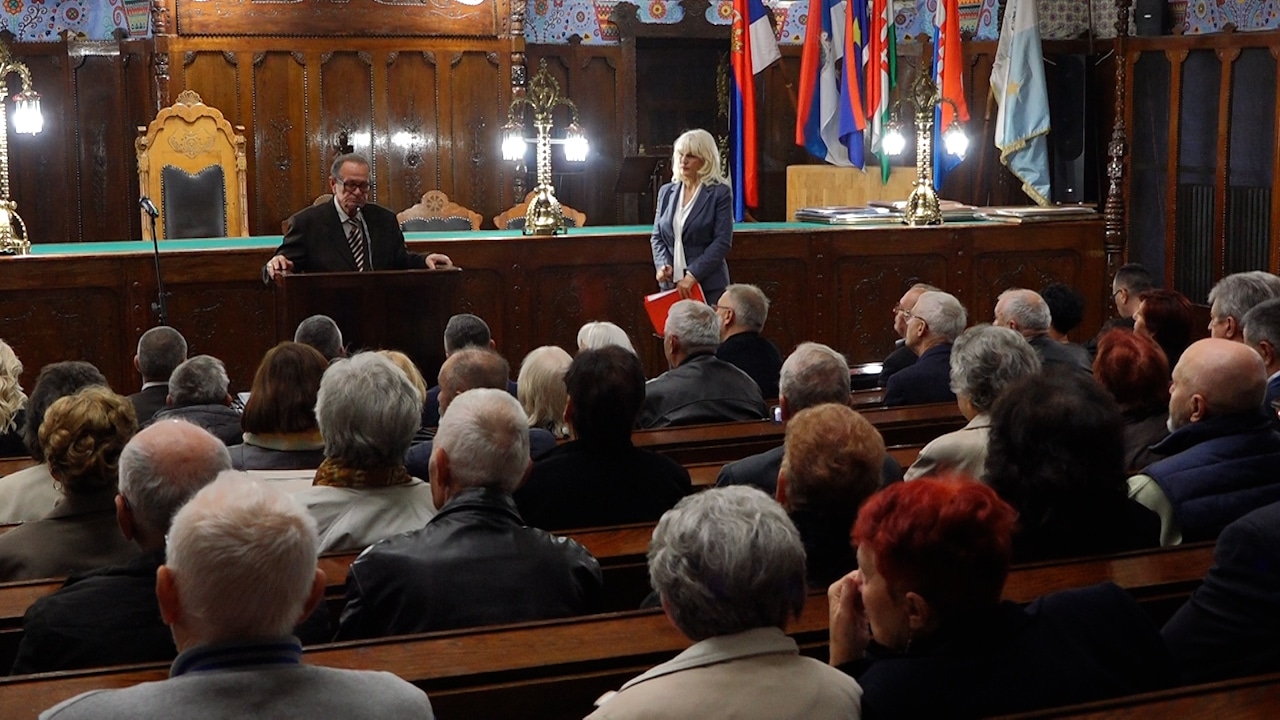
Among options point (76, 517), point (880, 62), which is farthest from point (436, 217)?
point (76, 517)

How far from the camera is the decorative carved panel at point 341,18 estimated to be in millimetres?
11000

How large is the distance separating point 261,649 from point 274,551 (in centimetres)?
12

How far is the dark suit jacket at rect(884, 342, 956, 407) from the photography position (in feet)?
17.8

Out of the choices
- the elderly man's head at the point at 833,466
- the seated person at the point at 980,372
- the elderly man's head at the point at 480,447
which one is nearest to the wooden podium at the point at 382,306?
the seated person at the point at 980,372

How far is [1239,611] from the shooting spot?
2637 millimetres

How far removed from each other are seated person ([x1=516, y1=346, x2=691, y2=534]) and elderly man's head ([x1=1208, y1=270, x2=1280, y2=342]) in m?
2.52

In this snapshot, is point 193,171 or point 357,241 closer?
point 357,241

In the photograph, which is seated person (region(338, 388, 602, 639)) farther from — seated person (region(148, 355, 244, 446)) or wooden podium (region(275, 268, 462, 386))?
wooden podium (region(275, 268, 462, 386))

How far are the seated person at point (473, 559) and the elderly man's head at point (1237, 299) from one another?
3.15 metres

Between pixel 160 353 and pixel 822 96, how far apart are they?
18.5ft

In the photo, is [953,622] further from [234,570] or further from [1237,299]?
[1237,299]

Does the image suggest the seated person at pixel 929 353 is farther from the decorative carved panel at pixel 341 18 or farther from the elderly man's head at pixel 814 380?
the decorative carved panel at pixel 341 18

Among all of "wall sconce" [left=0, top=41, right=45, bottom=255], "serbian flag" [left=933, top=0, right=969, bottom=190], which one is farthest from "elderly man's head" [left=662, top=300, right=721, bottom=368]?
"serbian flag" [left=933, top=0, right=969, bottom=190]

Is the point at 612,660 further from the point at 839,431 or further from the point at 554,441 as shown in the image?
the point at 554,441
